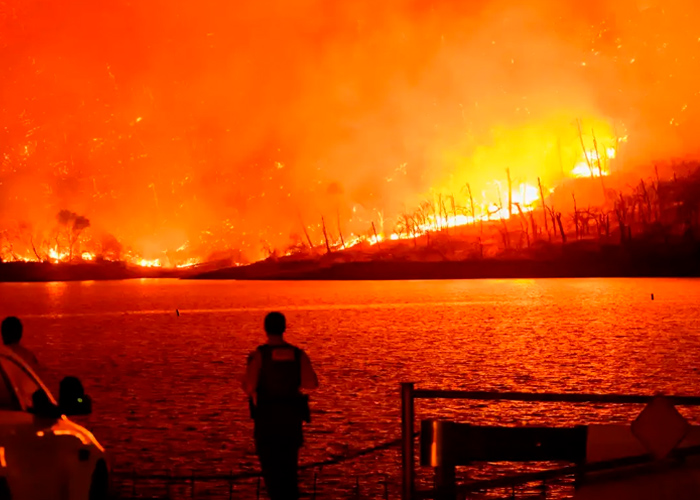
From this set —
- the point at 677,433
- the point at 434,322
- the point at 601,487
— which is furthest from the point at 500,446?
the point at 434,322

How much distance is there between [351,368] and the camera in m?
77.8

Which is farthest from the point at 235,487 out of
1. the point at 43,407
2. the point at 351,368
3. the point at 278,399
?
the point at 351,368

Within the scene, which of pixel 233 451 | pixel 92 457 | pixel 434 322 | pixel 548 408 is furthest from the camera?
pixel 434 322

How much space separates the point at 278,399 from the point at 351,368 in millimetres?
65421

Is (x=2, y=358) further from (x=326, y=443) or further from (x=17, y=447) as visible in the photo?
(x=326, y=443)

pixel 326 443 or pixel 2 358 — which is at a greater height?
pixel 2 358

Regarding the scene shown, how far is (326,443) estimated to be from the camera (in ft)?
121

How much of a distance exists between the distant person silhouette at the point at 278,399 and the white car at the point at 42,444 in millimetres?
1947

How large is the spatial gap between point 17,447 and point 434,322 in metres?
149

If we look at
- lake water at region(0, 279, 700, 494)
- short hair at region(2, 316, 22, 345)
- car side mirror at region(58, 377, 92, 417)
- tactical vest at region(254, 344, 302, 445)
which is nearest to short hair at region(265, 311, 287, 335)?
tactical vest at region(254, 344, 302, 445)

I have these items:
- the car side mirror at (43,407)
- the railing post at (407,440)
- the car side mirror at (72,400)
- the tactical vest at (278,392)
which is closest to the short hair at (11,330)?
the tactical vest at (278,392)

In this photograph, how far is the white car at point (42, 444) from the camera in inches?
339

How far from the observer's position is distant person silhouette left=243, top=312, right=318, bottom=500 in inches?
496

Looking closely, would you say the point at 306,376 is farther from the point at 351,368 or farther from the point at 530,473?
the point at 351,368
